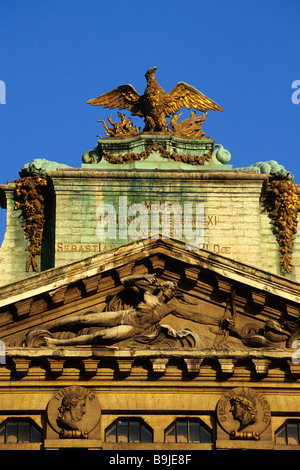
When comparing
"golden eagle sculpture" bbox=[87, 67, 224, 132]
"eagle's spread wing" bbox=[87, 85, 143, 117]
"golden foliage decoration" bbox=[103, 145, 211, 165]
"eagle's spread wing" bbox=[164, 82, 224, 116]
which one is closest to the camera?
"golden foliage decoration" bbox=[103, 145, 211, 165]

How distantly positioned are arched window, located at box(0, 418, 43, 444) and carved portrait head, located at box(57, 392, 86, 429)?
2.65 ft

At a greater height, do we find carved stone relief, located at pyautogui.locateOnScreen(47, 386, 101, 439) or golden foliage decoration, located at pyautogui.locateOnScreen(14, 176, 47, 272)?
golden foliage decoration, located at pyautogui.locateOnScreen(14, 176, 47, 272)

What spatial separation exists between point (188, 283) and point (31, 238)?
9.21m

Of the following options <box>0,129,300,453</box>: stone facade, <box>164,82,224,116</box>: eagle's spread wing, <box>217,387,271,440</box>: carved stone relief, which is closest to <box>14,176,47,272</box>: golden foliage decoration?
<box>164,82,224,116</box>: eagle's spread wing

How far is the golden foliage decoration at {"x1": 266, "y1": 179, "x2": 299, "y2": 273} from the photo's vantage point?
189 feet

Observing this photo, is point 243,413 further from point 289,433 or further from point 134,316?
point 134,316

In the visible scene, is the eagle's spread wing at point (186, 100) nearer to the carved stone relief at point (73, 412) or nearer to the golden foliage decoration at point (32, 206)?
the golden foliage decoration at point (32, 206)

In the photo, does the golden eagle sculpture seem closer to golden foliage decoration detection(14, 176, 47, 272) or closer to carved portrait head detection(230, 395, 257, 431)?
golden foliage decoration detection(14, 176, 47, 272)

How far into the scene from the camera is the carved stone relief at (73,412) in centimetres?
4819

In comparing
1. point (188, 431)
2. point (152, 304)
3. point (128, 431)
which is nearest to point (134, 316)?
point (152, 304)

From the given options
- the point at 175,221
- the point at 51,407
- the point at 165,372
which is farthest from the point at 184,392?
the point at 175,221

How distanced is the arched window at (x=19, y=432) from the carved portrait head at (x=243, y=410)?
17.8 feet

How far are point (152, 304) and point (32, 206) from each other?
9926mm
